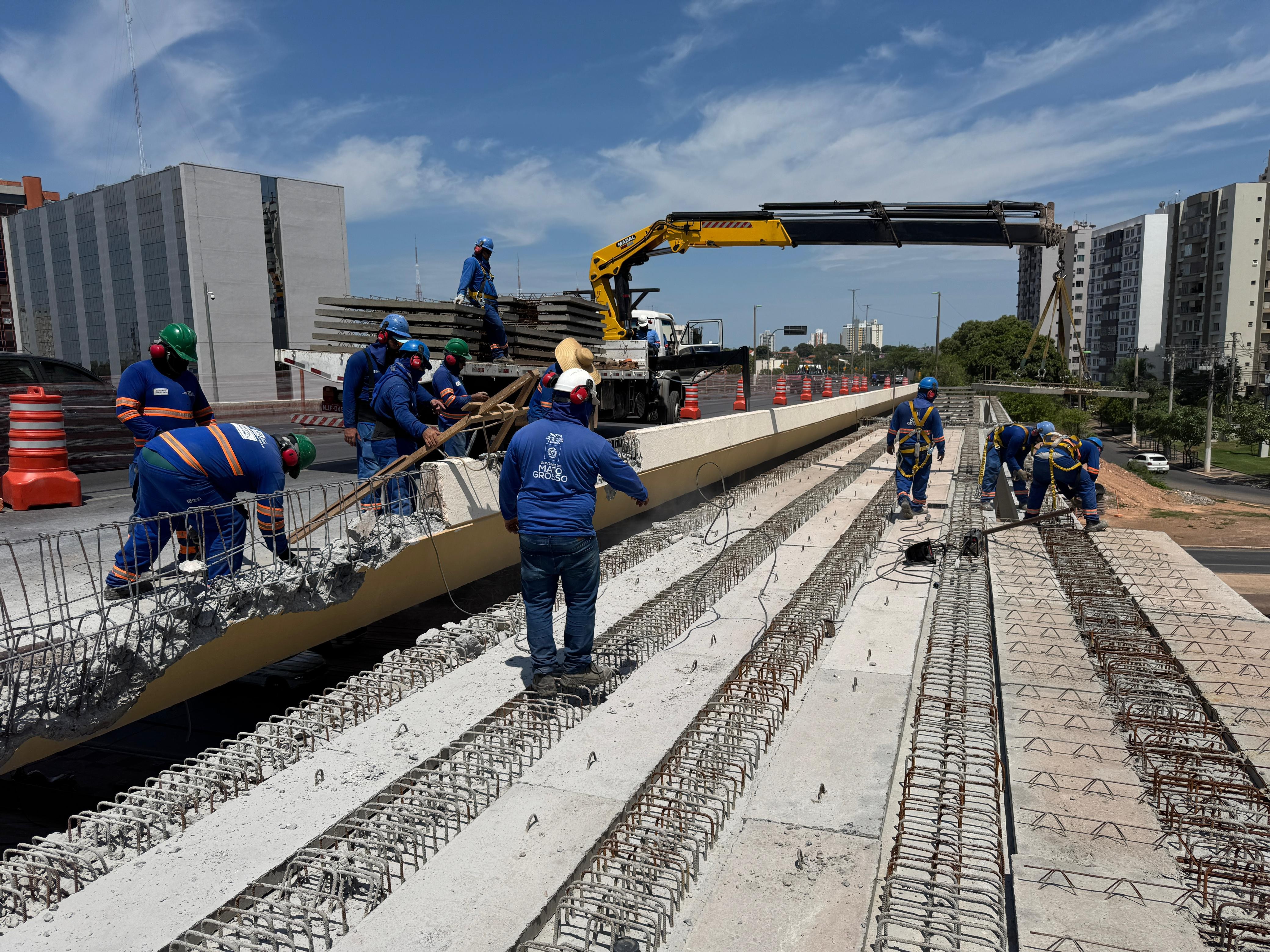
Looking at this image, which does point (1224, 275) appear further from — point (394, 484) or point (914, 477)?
point (394, 484)

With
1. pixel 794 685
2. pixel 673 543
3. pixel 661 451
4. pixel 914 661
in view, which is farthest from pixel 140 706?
pixel 661 451

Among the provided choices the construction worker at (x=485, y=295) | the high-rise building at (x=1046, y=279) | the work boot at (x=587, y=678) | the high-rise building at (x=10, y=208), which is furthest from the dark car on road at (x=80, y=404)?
the high-rise building at (x=1046, y=279)

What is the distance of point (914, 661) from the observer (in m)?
4.64

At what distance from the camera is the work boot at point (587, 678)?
4.16 m

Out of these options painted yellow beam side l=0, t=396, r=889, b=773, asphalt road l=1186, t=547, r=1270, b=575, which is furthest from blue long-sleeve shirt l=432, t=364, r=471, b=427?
asphalt road l=1186, t=547, r=1270, b=575

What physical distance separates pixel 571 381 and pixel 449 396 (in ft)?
7.57

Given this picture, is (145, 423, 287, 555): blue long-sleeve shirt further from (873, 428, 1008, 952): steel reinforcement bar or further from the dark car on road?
the dark car on road

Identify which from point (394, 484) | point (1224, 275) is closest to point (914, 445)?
point (394, 484)

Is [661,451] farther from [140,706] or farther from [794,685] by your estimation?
[140,706]

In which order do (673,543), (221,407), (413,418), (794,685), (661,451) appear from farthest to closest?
1. (221,407)
2. (661,451)
3. (673,543)
4. (413,418)
5. (794,685)

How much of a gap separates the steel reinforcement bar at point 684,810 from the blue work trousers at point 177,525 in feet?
8.52

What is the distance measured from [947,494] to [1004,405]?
119ft

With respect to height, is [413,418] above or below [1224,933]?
above

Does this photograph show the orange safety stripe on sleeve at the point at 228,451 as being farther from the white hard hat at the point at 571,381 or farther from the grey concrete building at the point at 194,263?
the grey concrete building at the point at 194,263
